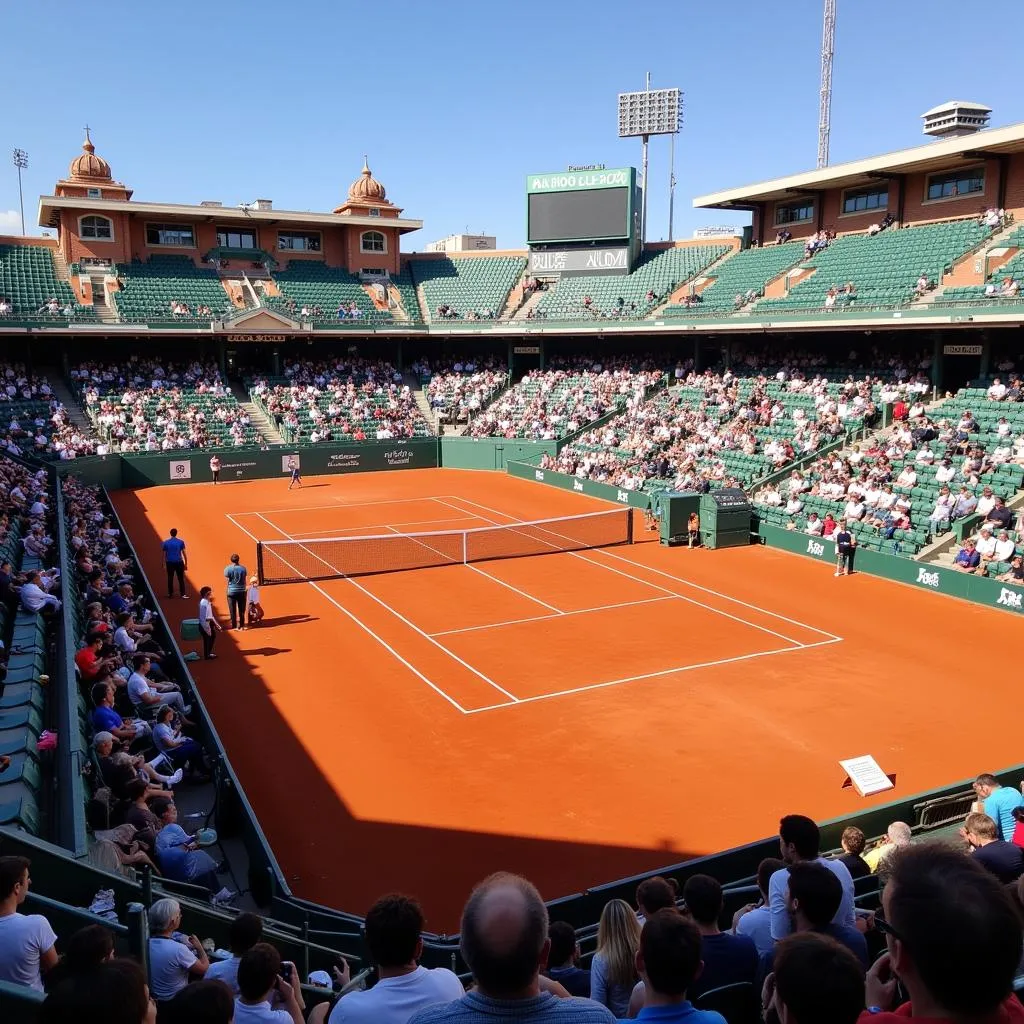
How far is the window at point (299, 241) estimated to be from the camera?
2099 inches

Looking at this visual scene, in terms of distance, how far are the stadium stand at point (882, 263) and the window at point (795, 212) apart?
151 inches

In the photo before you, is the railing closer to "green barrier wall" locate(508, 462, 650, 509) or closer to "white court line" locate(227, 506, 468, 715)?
"white court line" locate(227, 506, 468, 715)

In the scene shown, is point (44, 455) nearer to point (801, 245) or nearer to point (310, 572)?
point (310, 572)

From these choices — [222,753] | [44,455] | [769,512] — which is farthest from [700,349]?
[222,753]

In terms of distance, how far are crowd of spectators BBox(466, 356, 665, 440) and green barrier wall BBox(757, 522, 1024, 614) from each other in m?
17.1

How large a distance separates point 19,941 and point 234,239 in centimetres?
5232

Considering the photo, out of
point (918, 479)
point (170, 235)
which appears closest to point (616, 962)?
point (918, 479)

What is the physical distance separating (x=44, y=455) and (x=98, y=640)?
2639 cm

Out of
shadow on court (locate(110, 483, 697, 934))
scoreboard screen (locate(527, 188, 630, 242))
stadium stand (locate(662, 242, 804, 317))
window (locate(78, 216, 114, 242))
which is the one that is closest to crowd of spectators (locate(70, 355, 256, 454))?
window (locate(78, 216, 114, 242))

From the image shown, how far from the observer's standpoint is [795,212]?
44.4m

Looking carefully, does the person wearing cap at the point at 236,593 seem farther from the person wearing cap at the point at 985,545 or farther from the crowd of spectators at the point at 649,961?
the person wearing cap at the point at 985,545

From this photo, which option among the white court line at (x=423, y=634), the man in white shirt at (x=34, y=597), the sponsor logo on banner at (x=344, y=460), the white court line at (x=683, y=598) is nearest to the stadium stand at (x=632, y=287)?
the sponsor logo on banner at (x=344, y=460)

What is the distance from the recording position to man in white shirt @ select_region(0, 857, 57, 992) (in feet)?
15.9

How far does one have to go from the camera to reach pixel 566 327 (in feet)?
149
